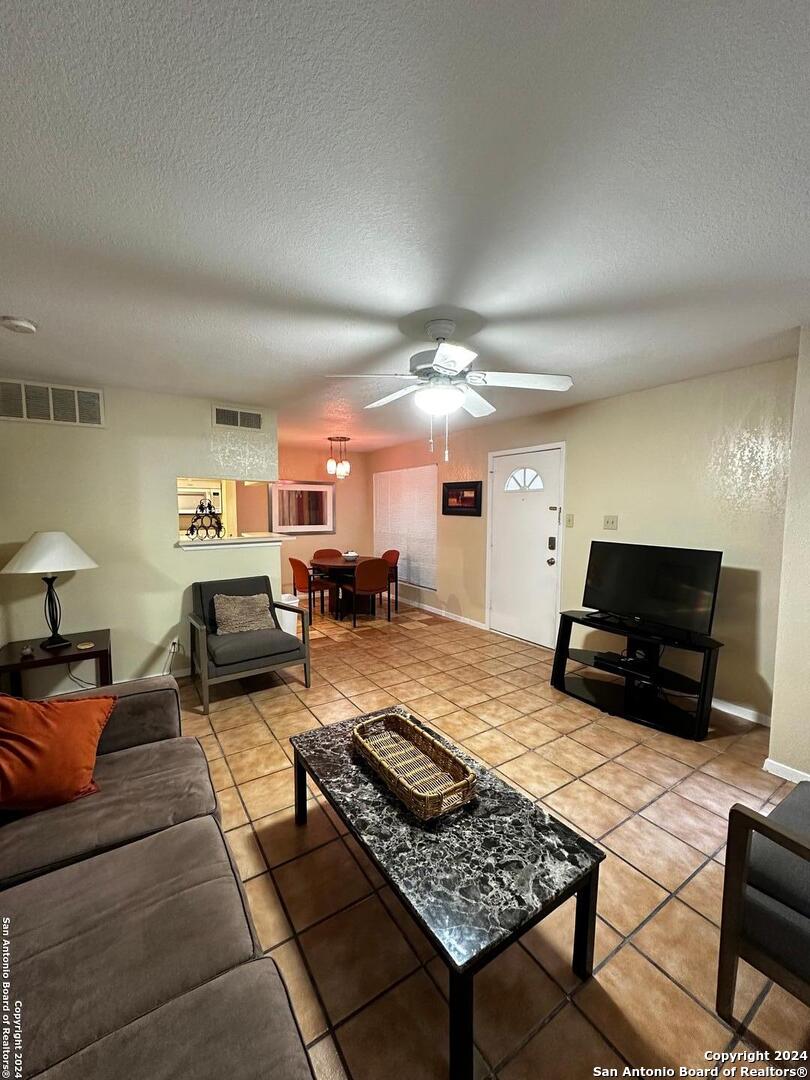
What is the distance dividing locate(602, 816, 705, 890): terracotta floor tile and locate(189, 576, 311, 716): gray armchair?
7.60ft

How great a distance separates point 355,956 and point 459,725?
157cm

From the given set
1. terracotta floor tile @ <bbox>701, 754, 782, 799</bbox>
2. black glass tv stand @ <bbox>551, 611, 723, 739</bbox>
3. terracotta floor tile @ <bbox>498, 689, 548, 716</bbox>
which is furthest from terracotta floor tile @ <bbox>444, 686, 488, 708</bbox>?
terracotta floor tile @ <bbox>701, 754, 782, 799</bbox>

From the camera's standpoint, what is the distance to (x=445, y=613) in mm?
5754

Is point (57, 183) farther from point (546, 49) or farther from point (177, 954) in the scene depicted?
point (177, 954)

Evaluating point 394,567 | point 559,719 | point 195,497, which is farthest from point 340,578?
point 559,719

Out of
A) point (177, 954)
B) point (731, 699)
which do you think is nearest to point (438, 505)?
point (731, 699)

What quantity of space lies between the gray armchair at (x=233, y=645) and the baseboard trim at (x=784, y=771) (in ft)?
9.83

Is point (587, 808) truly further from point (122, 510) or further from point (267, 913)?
point (122, 510)

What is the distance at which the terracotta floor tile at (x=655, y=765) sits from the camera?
91.3 inches

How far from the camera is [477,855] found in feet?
4.18

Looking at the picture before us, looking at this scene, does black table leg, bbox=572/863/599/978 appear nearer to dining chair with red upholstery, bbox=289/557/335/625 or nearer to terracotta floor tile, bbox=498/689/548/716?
terracotta floor tile, bbox=498/689/548/716

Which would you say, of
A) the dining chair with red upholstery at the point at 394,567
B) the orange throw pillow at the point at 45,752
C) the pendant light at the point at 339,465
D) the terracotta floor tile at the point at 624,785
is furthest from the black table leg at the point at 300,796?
the pendant light at the point at 339,465

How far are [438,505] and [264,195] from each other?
4582 millimetres

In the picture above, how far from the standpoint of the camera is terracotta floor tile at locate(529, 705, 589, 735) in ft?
9.31
